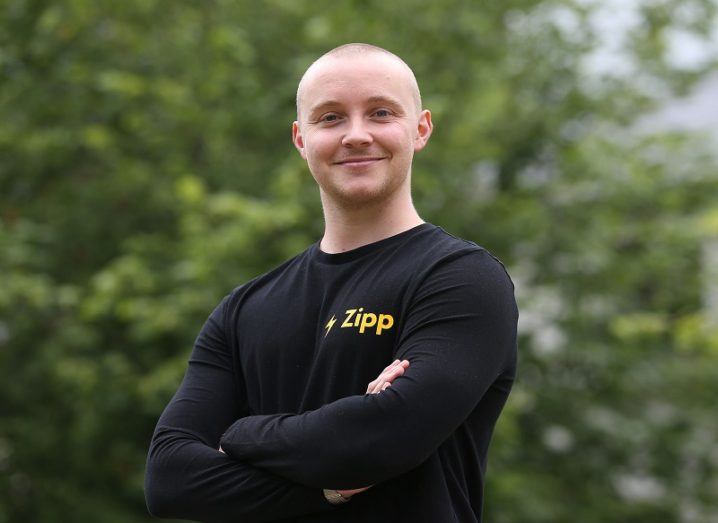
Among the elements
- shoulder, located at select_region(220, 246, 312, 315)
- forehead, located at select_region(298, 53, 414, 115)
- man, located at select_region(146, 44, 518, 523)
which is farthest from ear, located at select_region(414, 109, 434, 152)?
shoulder, located at select_region(220, 246, 312, 315)

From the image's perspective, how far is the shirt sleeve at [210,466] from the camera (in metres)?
2.71

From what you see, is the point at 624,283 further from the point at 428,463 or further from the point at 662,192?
the point at 428,463

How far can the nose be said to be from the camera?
2793 millimetres

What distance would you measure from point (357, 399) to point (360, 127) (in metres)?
0.64

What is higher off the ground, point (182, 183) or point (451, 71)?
point (451, 71)

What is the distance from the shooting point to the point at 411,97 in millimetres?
2885

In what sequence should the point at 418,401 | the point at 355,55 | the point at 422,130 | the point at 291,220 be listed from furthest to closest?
the point at 291,220 → the point at 422,130 → the point at 355,55 → the point at 418,401

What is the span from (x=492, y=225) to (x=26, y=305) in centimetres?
370

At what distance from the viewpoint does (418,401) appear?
8.48 ft

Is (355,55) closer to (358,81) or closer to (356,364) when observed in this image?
(358,81)

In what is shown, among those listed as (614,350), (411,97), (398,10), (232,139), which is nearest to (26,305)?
(232,139)

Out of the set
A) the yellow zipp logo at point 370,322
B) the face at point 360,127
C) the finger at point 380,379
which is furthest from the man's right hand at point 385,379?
the face at point 360,127

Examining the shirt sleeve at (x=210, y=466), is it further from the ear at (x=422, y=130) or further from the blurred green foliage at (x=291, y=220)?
the blurred green foliage at (x=291, y=220)

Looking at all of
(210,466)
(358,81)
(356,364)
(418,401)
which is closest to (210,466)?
(210,466)
